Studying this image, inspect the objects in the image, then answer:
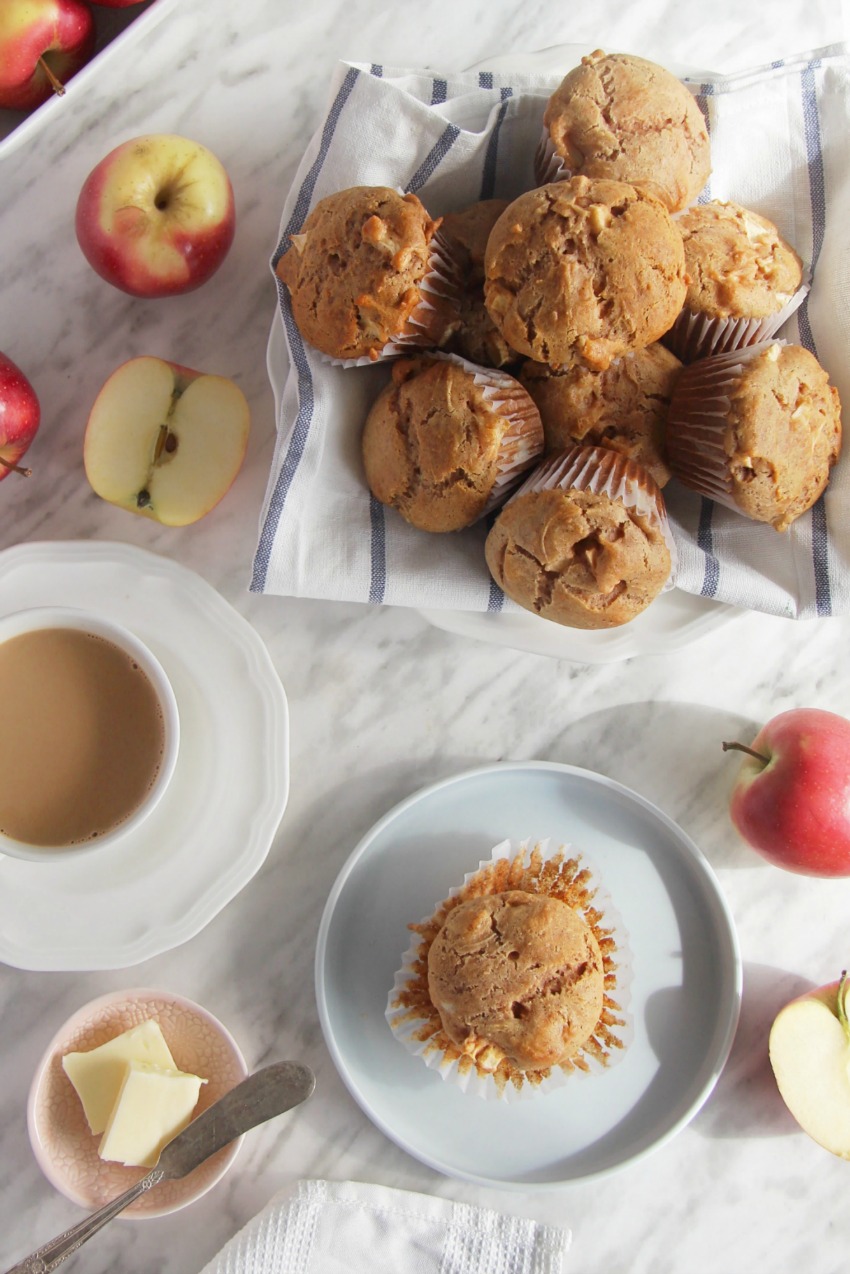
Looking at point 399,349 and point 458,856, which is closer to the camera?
point 399,349

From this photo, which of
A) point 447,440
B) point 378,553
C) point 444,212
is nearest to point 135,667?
point 378,553

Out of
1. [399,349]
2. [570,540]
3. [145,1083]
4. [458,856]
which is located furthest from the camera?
[458,856]

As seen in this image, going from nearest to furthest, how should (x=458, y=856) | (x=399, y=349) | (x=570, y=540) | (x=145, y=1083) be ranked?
(x=570, y=540) < (x=399, y=349) < (x=145, y=1083) < (x=458, y=856)

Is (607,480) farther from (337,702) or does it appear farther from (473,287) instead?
(337,702)

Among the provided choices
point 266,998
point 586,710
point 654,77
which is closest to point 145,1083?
point 266,998

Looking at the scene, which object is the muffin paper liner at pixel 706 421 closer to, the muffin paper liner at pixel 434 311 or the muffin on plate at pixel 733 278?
the muffin on plate at pixel 733 278

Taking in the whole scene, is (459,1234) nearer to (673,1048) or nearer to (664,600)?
(673,1048)
